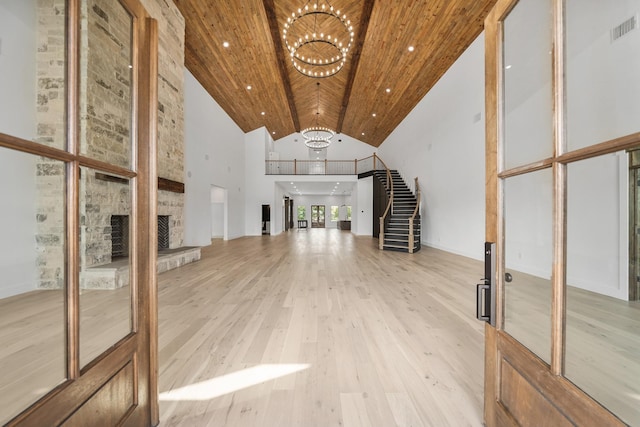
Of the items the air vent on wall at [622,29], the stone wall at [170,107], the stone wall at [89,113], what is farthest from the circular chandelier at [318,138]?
the stone wall at [89,113]

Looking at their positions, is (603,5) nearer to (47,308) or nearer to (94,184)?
(94,184)

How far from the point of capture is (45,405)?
0.79 metres

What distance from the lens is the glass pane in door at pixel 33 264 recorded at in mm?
908

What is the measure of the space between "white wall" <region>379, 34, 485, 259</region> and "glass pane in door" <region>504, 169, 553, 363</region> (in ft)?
17.8

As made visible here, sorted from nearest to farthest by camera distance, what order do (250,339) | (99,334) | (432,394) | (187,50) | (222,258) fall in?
(99,334), (432,394), (250,339), (222,258), (187,50)

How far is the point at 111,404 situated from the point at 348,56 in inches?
382

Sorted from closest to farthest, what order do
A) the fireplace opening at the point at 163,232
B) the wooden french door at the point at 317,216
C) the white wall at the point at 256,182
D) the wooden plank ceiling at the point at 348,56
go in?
the wooden plank ceiling at the point at 348,56, the fireplace opening at the point at 163,232, the white wall at the point at 256,182, the wooden french door at the point at 317,216

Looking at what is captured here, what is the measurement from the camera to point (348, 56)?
881cm

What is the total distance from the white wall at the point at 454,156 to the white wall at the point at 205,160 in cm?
747

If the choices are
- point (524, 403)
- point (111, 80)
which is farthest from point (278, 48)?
point (524, 403)

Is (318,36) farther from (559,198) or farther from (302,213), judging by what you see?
(302,213)

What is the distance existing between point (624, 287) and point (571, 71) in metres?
3.15

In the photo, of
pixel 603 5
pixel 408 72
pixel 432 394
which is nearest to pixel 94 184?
pixel 432 394

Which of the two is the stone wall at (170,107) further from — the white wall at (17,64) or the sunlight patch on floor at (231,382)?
the white wall at (17,64)
